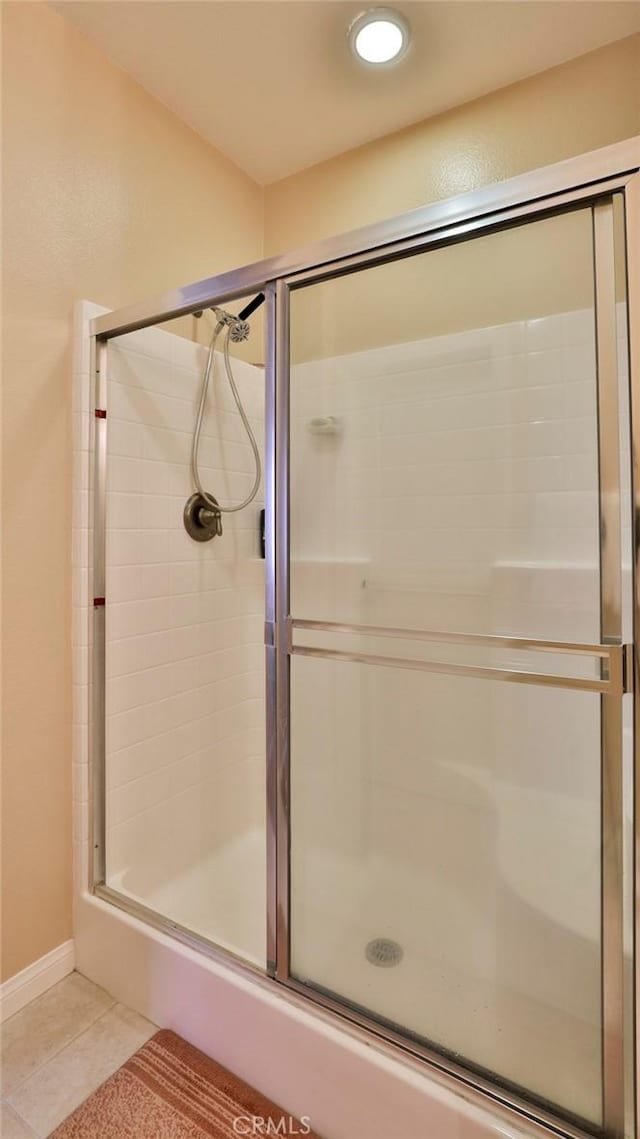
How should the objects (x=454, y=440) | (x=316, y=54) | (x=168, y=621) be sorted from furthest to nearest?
(x=168, y=621) < (x=316, y=54) < (x=454, y=440)

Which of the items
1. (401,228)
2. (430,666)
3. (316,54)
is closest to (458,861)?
(430,666)

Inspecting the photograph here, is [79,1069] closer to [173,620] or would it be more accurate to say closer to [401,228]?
[173,620]

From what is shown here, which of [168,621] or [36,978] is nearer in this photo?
[36,978]

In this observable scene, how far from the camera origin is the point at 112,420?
5.18 feet

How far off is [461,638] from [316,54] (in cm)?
176

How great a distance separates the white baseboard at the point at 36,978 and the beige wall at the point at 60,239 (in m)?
0.03

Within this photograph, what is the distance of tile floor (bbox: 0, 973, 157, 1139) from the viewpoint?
1120 millimetres

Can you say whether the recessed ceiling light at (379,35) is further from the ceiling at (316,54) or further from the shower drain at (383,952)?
the shower drain at (383,952)

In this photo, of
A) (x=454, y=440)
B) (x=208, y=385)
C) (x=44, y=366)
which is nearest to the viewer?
(x=454, y=440)

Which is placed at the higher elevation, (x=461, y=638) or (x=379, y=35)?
(x=379, y=35)

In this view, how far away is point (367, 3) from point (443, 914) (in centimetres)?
227

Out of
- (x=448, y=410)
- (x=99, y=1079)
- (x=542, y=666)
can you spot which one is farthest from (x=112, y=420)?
(x=99, y=1079)

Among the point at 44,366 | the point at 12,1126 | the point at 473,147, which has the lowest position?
the point at 12,1126

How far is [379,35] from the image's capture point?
1.52 meters
